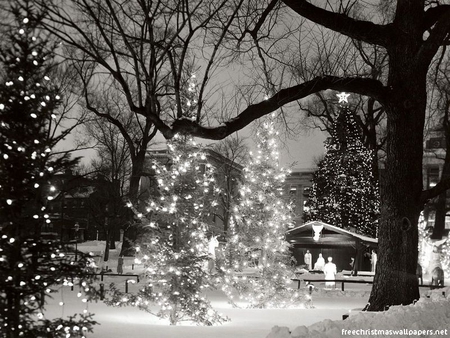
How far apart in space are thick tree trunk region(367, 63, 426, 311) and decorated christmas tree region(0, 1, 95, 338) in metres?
7.99

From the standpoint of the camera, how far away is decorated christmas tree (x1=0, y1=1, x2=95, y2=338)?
830cm

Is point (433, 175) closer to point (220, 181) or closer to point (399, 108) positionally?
point (220, 181)

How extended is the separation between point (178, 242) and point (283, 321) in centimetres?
368

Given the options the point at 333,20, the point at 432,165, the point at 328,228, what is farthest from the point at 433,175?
the point at 333,20

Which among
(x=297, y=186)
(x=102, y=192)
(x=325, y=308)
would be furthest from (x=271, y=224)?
(x=297, y=186)

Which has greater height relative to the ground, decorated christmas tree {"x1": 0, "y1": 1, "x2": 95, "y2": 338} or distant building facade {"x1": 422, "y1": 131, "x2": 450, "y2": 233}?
distant building facade {"x1": 422, "y1": 131, "x2": 450, "y2": 233}

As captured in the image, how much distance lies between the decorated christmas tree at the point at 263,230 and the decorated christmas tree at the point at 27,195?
1476cm

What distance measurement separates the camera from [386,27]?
14.8 meters

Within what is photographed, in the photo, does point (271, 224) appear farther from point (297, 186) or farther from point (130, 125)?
point (297, 186)

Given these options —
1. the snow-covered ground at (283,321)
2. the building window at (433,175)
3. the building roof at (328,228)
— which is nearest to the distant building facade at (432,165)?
the building window at (433,175)

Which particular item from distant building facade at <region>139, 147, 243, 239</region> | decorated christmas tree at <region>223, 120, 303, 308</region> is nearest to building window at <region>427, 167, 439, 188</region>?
distant building facade at <region>139, 147, 243, 239</region>

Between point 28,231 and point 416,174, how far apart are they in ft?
31.1

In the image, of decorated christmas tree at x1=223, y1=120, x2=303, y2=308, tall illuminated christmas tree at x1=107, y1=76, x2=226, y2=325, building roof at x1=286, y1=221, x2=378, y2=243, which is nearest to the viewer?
tall illuminated christmas tree at x1=107, y1=76, x2=226, y2=325

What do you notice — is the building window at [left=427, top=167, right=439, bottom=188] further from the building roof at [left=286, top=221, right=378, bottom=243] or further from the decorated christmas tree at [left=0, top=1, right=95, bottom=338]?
the decorated christmas tree at [left=0, top=1, right=95, bottom=338]
